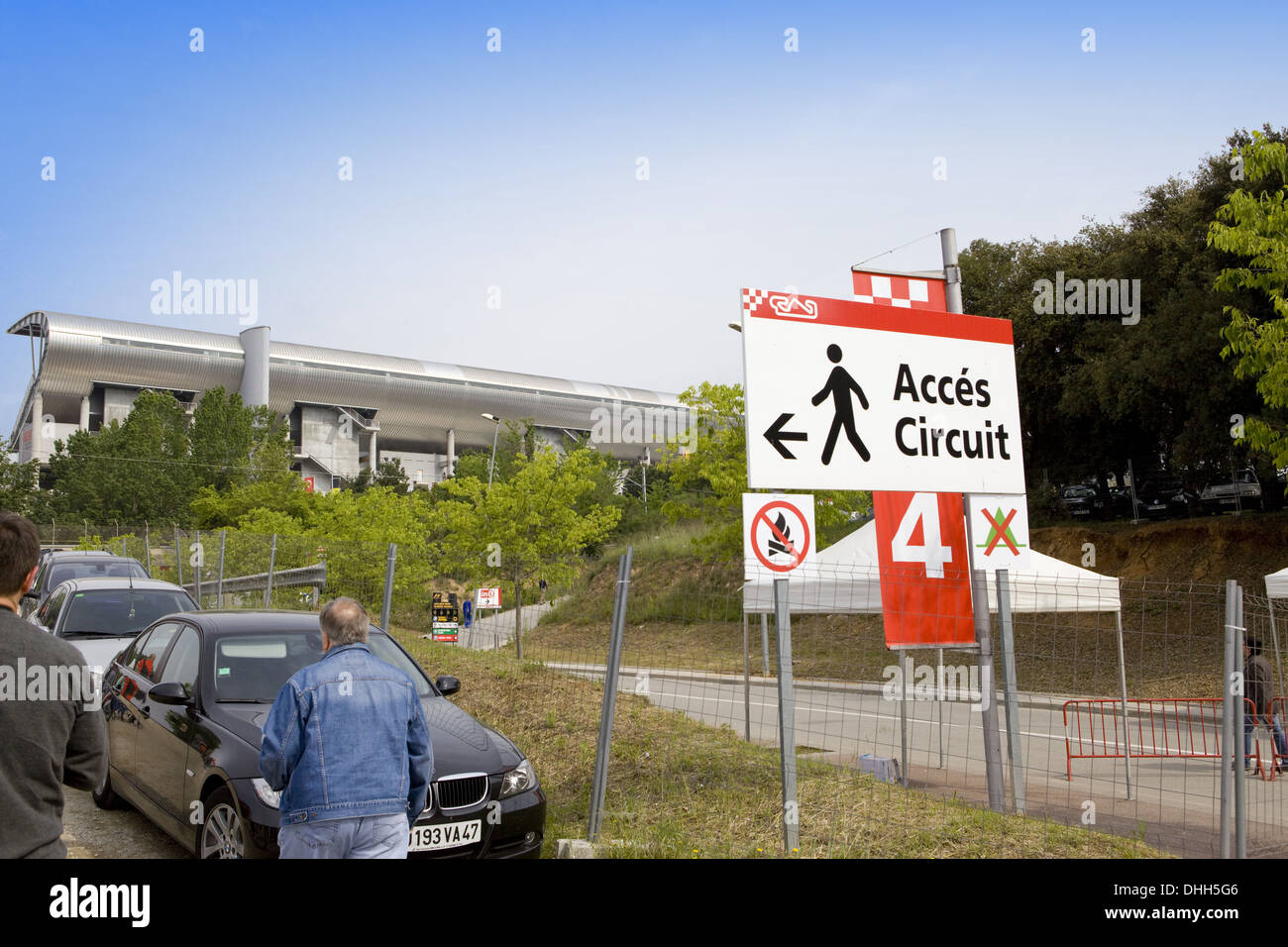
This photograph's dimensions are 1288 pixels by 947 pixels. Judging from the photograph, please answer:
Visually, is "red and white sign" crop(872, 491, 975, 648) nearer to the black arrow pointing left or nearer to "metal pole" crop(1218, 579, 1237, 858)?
the black arrow pointing left

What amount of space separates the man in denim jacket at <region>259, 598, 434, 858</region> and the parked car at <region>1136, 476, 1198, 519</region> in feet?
116

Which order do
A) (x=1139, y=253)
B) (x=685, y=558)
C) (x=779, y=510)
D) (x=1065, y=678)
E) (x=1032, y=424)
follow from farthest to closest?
1. (x=685, y=558)
2. (x=1032, y=424)
3. (x=1139, y=253)
4. (x=1065, y=678)
5. (x=779, y=510)

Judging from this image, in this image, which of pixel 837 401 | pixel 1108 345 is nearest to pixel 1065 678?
pixel 1108 345

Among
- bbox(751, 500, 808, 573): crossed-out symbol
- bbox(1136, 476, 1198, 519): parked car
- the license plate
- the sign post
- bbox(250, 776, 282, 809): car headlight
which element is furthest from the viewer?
bbox(1136, 476, 1198, 519): parked car

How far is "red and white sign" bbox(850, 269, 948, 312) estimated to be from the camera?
7.72 metres

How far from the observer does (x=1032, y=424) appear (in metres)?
28.8

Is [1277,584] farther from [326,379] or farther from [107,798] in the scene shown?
[326,379]

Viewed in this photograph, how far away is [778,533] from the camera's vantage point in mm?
5906

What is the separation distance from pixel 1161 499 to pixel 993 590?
30.1m

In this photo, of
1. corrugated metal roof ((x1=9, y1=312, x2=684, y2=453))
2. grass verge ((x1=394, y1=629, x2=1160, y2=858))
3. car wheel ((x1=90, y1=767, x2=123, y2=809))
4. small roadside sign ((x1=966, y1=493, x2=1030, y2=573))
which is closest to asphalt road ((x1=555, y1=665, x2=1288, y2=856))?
grass verge ((x1=394, y1=629, x2=1160, y2=858))

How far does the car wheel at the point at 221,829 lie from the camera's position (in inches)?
211

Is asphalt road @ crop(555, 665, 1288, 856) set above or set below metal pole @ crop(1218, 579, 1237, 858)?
below

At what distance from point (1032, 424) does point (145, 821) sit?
26.2 meters
